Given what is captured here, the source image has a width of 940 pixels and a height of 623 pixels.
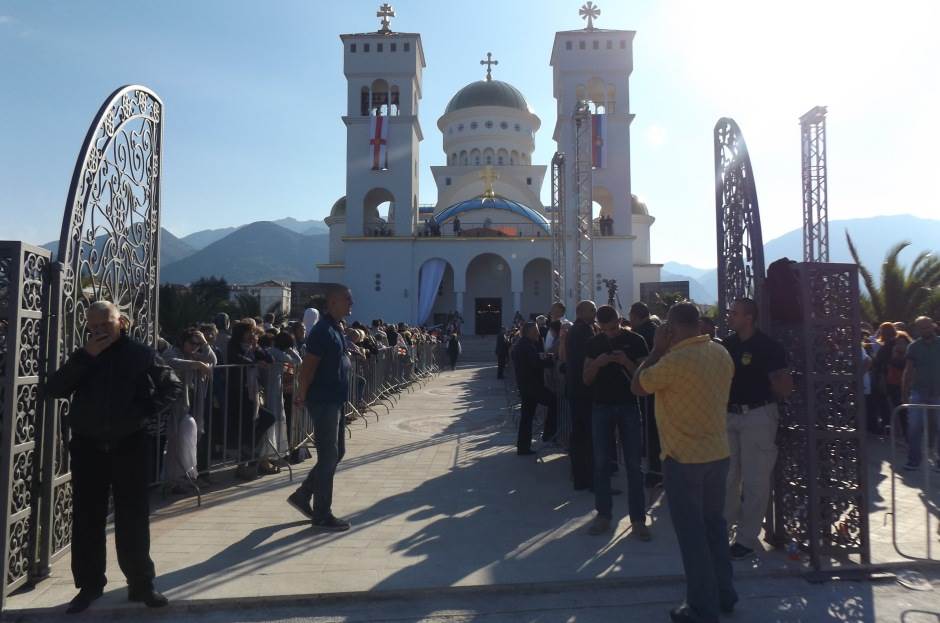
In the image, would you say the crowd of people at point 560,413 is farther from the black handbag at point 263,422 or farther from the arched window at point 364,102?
the arched window at point 364,102

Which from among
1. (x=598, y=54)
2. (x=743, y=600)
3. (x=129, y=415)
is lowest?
(x=743, y=600)

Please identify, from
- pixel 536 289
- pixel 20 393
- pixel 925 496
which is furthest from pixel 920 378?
pixel 536 289

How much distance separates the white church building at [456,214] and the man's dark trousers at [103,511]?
103 feet

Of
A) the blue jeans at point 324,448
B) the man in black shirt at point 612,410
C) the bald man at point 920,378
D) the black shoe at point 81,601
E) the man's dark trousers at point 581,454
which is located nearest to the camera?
the black shoe at point 81,601

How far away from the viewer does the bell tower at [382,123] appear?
36.5 metres

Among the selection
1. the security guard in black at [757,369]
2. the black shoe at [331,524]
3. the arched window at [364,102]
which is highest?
the arched window at [364,102]

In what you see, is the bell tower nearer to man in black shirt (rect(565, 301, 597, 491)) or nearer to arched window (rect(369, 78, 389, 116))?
arched window (rect(369, 78, 389, 116))

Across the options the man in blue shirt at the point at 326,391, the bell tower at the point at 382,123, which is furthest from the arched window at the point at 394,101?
the man in blue shirt at the point at 326,391

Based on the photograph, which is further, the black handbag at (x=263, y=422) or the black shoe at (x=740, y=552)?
the black handbag at (x=263, y=422)

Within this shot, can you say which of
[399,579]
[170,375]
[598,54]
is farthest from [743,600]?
[598,54]

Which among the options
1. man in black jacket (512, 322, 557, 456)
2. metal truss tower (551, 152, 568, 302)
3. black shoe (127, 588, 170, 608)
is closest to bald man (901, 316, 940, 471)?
man in black jacket (512, 322, 557, 456)

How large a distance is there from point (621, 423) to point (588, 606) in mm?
1534

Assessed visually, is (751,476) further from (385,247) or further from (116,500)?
(385,247)

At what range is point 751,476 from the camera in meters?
4.30
